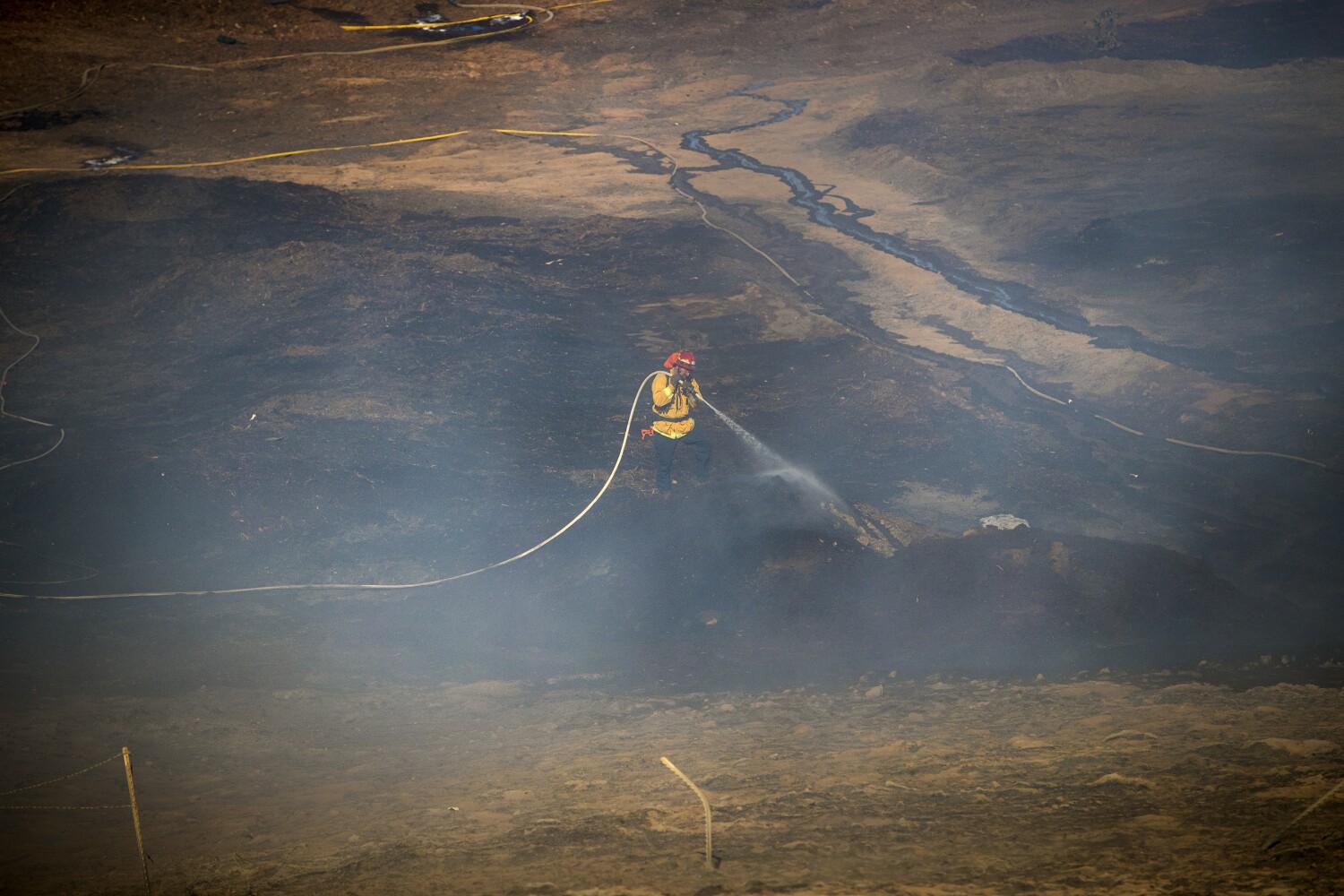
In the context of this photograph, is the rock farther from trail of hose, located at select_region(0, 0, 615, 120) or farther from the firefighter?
trail of hose, located at select_region(0, 0, 615, 120)

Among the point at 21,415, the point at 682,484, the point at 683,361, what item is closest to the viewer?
the point at 683,361

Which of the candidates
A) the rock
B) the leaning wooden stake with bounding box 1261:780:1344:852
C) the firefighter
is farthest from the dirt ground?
the firefighter

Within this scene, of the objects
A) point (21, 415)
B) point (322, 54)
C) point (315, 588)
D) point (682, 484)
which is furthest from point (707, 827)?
point (322, 54)

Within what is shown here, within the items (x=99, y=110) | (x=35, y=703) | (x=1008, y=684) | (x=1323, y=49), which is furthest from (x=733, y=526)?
(x=1323, y=49)

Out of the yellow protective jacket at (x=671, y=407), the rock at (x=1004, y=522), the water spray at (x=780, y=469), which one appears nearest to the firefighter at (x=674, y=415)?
the yellow protective jacket at (x=671, y=407)

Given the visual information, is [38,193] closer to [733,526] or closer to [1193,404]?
[733,526]

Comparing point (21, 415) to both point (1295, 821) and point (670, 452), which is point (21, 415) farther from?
point (1295, 821)

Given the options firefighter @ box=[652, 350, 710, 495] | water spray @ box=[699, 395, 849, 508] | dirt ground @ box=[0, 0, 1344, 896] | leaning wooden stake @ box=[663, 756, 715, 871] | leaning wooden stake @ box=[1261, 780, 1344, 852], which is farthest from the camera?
water spray @ box=[699, 395, 849, 508]
